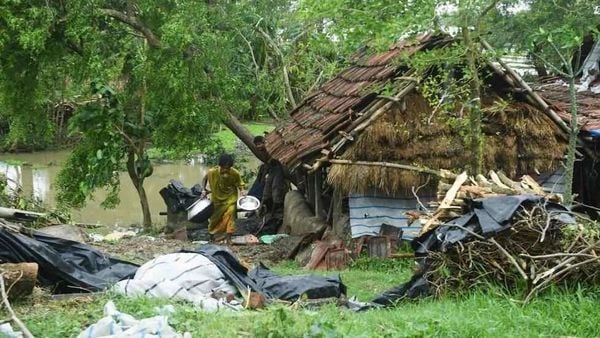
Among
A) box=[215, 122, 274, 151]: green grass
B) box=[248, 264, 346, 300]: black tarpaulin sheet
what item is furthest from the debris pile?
box=[215, 122, 274, 151]: green grass

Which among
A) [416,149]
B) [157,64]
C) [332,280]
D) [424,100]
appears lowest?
[332,280]

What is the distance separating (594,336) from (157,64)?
418 inches

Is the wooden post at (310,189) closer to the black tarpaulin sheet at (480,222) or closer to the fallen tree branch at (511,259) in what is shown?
the black tarpaulin sheet at (480,222)

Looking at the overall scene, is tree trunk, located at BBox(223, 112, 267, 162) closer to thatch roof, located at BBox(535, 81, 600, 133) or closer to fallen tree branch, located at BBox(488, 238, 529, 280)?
thatch roof, located at BBox(535, 81, 600, 133)

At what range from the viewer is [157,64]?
1392cm

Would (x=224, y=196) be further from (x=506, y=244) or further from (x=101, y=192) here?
(x=101, y=192)

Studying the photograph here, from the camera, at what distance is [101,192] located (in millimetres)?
23453

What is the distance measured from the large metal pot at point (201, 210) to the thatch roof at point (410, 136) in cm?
293

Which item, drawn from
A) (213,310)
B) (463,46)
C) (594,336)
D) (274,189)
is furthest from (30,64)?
(594,336)

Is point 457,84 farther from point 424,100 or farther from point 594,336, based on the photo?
point 594,336

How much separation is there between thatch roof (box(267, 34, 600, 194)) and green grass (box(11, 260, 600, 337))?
497 cm

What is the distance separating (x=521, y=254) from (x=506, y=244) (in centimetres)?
20

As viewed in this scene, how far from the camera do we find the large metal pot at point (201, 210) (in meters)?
14.6

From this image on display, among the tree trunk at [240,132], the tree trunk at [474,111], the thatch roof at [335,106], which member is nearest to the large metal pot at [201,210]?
the thatch roof at [335,106]
